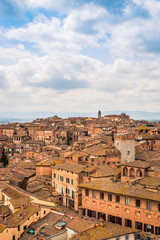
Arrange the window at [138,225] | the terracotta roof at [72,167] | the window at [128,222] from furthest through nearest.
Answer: the terracotta roof at [72,167] < the window at [128,222] < the window at [138,225]

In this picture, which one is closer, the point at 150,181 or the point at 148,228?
the point at 148,228

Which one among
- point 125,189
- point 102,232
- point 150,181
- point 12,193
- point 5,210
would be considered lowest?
point 102,232

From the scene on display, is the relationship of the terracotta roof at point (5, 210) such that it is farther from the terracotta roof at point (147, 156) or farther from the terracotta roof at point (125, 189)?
the terracotta roof at point (147, 156)

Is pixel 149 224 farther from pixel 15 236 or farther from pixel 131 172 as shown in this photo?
pixel 15 236

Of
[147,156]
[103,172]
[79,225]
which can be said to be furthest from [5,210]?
[147,156]

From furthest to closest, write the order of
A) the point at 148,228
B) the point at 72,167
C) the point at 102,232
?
1. the point at 72,167
2. the point at 148,228
3. the point at 102,232

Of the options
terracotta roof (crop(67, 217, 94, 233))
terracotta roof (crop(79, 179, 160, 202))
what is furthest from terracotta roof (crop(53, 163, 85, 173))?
terracotta roof (crop(67, 217, 94, 233))

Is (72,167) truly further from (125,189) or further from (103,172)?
(125,189)

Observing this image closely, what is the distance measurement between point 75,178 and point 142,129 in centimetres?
4412

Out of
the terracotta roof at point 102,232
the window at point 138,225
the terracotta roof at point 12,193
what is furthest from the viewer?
the terracotta roof at point 12,193

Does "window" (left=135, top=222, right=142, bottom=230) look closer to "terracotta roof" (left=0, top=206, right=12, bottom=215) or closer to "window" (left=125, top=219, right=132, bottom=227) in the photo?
"window" (left=125, top=219, right=132, bottom=227)

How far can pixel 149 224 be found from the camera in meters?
31.8

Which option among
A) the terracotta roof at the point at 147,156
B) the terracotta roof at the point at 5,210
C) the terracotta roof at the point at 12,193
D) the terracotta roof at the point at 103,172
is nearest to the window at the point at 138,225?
the terracotta roof at the point at 103,172

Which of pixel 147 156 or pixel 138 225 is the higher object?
pixel 147 156
